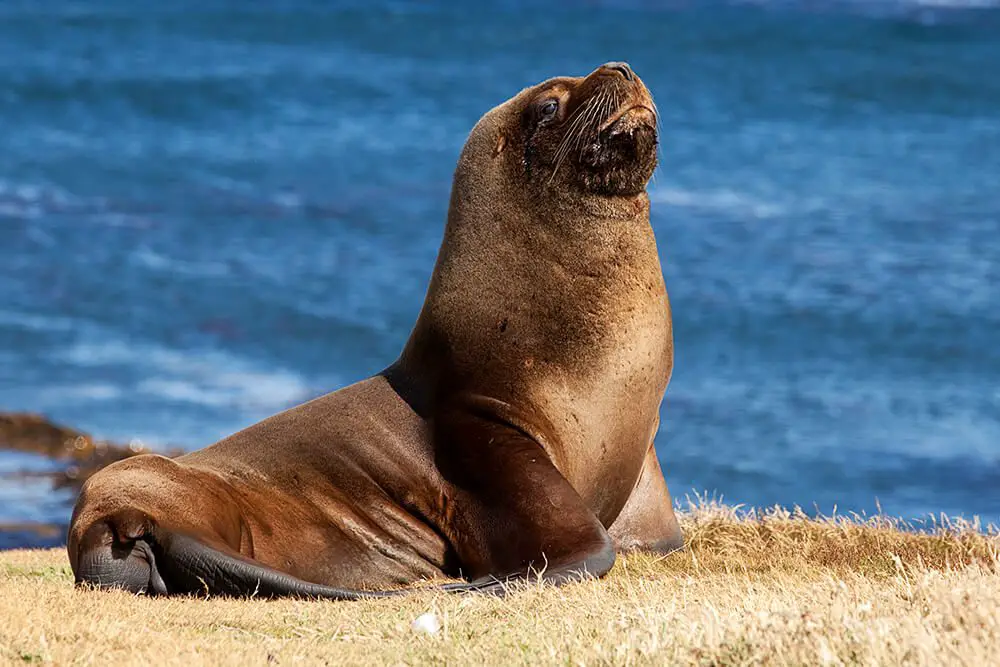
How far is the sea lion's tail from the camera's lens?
7.79 metres

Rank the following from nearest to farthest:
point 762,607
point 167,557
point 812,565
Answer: point 762,607 → point 167,557 → point 812,565

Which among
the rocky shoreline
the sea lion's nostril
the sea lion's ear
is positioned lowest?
the rocky shoreline

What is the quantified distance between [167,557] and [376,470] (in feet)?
4.50

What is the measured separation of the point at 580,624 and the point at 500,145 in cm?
374

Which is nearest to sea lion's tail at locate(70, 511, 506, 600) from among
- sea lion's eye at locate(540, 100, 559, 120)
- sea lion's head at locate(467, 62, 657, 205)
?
sea lion's head at locate(467, 62, 657, 205)

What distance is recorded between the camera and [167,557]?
26.0ft

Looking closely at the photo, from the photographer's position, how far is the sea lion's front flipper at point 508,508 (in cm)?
777

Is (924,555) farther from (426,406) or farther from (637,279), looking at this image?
(426,406)

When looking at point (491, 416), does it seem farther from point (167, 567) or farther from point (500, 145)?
point (167, 567)

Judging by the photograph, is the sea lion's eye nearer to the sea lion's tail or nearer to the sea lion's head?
the sea lion's head

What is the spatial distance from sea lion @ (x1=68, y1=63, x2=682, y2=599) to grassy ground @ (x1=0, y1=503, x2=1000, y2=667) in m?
0.67

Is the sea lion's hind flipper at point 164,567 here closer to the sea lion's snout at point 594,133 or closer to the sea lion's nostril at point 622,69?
the sea lion's snout at point 594,133

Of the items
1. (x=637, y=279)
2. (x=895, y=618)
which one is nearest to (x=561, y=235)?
(x=637, y=279)

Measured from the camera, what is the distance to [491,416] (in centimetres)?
841
